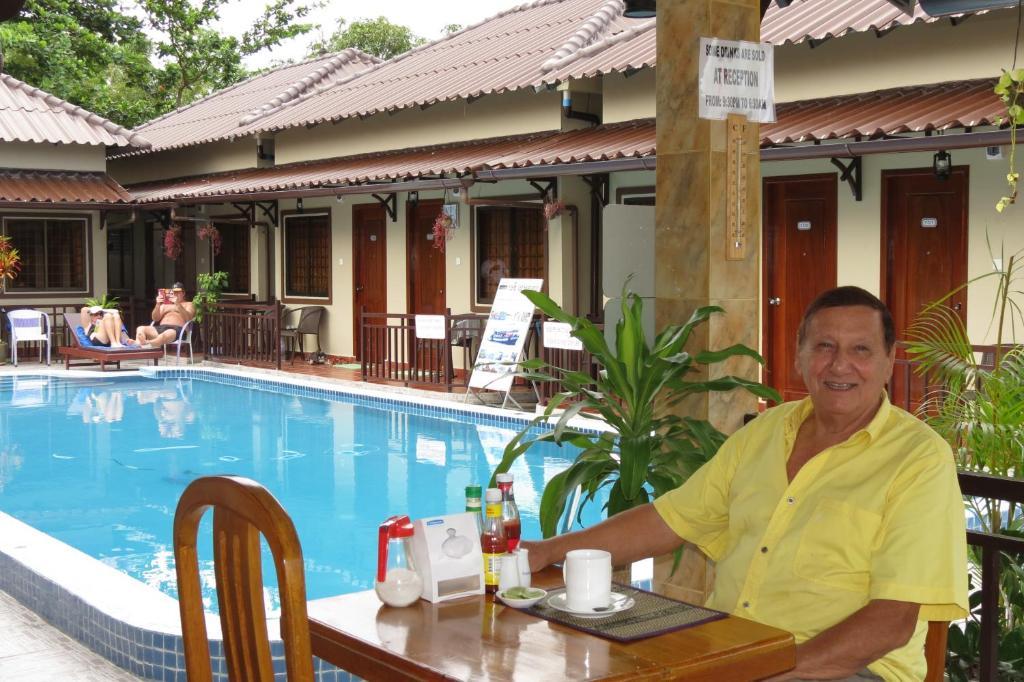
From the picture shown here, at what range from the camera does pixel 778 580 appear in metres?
2.81

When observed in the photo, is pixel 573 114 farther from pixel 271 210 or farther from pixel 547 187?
pixel 271 210

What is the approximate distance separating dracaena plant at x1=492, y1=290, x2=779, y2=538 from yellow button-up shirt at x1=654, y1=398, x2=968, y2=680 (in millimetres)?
959

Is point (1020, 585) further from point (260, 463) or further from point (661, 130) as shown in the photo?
point (260, 463)

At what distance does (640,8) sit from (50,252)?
16321 mm

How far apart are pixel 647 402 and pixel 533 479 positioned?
607 centimetres

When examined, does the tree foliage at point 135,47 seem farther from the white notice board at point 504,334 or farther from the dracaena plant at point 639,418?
the dracaena plant at point 639,418

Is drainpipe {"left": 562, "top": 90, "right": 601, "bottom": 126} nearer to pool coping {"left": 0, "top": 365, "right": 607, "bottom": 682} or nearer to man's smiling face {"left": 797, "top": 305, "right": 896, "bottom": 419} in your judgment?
pool coping {"left": 0, "top": 365, "right": 607, "bottom": 682}

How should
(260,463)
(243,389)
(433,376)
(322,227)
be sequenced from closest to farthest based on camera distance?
1. (260,463)
2. (433,376)
3. (243,389)
4. (322,227)

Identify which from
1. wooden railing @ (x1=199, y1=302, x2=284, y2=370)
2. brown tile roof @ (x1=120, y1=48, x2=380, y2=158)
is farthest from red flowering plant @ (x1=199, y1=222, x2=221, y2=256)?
brown tile roof @ (x1=120, y1=48, x2=380, y2=158)

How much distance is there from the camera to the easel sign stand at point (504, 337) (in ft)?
42.5

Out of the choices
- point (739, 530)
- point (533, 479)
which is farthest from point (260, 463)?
point (739, 530)

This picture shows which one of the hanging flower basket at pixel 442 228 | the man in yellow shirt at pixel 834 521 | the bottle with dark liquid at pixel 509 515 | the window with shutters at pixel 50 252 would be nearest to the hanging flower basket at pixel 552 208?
the hanging flower basket at pixel 442 228

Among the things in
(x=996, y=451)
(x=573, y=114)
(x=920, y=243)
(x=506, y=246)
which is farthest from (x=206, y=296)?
(x=996, y=451)

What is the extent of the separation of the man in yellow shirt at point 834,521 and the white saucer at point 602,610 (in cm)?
30
